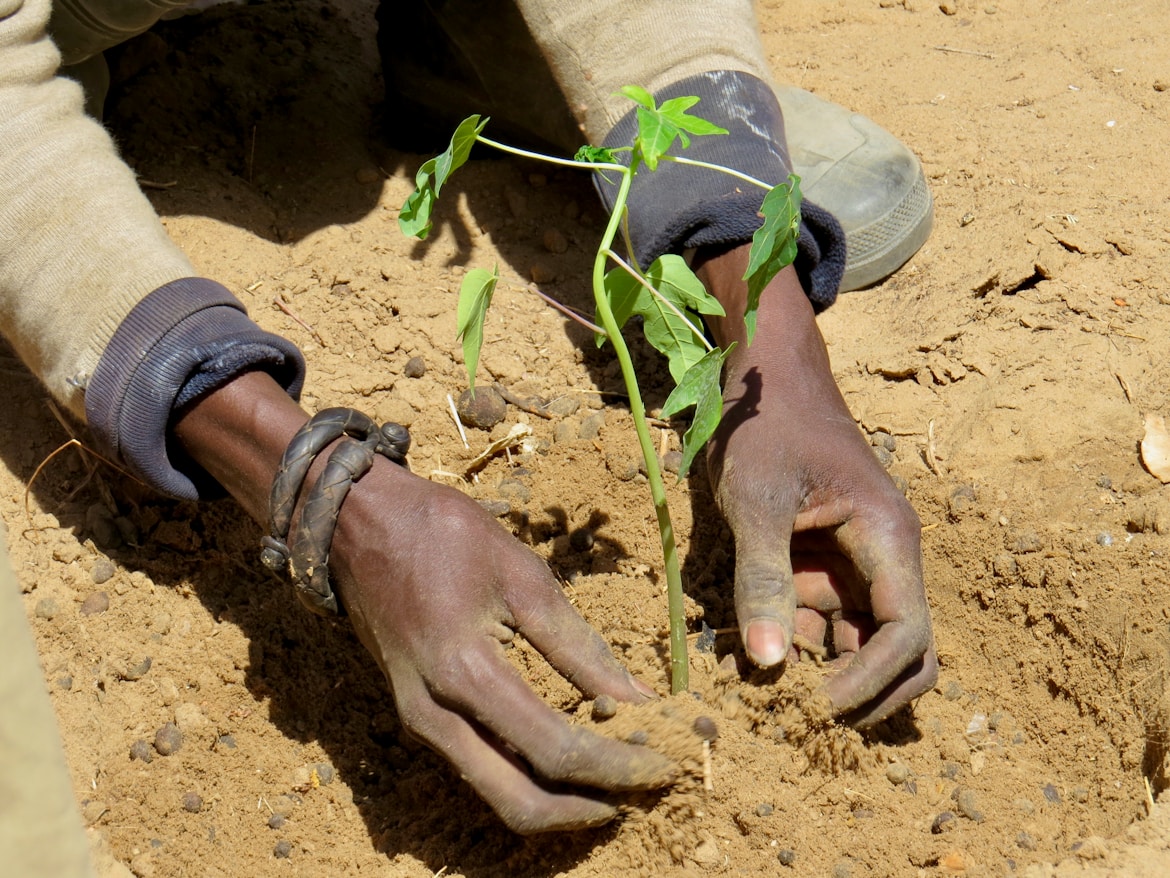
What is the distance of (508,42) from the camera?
Answer: 8.82ft

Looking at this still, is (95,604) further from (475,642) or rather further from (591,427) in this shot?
Result: (591,427)

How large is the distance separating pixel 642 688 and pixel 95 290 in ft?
3.87

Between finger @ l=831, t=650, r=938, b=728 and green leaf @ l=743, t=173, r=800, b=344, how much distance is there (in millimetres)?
663

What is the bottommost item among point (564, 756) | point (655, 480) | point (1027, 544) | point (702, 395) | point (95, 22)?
point (1027, 544)

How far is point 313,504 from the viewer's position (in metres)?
1.61

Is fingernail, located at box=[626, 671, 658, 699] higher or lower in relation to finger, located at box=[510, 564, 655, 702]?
lower

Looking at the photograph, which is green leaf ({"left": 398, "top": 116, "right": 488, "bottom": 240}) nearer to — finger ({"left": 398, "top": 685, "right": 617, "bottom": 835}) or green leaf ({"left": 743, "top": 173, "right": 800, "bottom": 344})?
green leaf ({"left": 743, "top": 173, "right": 800, "bottom": 344})

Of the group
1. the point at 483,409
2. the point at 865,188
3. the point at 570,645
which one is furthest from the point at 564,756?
the point at 865,188

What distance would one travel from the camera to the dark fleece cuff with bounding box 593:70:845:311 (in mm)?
1957

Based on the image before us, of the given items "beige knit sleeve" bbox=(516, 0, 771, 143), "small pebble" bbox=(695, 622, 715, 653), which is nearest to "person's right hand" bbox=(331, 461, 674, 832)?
"small pebble" bbox=(695, 622, 715, 653)

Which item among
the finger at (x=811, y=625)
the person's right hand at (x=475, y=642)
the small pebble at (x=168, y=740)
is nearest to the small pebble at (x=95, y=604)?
the small pebble at (x=168, y=740)

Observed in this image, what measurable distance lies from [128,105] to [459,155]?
170cm

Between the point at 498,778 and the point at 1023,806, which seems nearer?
the point at 498,778

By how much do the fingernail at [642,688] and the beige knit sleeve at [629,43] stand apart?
49.2 inches
